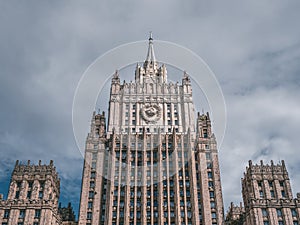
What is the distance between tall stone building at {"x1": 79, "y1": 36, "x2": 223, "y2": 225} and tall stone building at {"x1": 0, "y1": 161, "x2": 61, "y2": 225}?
929 centimetres

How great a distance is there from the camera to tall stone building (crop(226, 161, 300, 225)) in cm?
8652

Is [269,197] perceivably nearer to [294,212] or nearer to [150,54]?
[294,212]

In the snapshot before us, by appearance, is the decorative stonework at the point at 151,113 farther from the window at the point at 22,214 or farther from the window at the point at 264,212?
the window at the point at 22,214

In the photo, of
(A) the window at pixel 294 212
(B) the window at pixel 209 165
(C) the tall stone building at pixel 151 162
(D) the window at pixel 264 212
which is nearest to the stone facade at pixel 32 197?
(C) the tall stone building at pixel 151 162

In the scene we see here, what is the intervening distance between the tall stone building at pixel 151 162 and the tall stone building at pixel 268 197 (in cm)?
823

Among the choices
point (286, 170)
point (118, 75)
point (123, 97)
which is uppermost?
point (118, 75)

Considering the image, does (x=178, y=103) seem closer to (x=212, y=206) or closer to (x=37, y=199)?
(x=212, y=206)

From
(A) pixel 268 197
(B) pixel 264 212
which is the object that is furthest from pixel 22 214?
(A) pixel 268 197

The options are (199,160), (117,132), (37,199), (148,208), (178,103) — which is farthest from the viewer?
(178,103)

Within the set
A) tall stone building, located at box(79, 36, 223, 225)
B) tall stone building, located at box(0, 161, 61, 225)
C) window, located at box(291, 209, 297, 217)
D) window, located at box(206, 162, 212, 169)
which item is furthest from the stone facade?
window, located at box(291, 209, 297, 217)

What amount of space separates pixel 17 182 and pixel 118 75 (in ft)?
181

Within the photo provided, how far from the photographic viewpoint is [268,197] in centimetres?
9088

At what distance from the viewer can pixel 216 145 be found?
110312 mm

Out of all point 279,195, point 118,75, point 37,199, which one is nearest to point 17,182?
point 37,199
